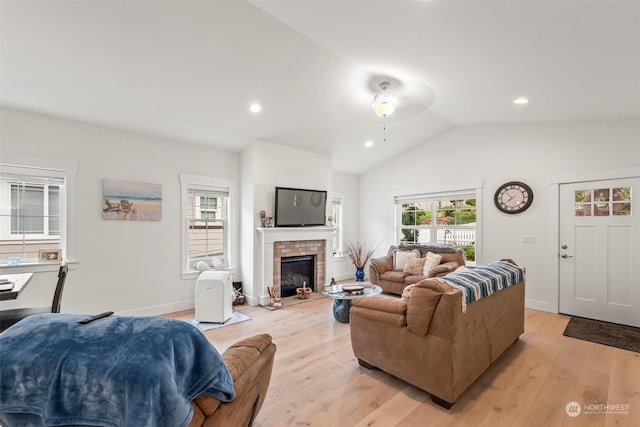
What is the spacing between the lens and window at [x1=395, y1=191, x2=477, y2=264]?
5.40 metres

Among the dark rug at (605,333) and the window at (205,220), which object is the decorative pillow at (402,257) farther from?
the window at (205,220)

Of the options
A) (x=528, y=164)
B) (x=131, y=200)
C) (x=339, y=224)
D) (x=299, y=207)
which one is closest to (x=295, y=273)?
(x=299, y=207)

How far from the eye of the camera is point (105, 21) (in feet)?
7.76

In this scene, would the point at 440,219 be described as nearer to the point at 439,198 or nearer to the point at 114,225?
the point at 439,198

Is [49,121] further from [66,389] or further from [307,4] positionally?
[66,389]

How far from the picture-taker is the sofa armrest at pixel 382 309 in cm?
236

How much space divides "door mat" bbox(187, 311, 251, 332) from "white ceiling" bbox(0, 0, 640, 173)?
8.79 feet

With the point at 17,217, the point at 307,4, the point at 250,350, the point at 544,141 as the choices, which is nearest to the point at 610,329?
the point at 544,141

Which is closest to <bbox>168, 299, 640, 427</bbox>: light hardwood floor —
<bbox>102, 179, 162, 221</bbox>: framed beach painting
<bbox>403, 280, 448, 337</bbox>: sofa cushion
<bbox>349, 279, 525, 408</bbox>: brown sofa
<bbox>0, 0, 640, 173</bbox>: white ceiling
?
<bbox>349, 279, 525, 408</bbox>: brown sofa

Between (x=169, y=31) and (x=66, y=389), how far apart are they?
106 inches

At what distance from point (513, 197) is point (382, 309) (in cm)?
356

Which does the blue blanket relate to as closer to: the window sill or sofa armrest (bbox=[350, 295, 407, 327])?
sofa armrest (bbox=[350, 295, 407, 327])

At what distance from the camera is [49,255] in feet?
11.5

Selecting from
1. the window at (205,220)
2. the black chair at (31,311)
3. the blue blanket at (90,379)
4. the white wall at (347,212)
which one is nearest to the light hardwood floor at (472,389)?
the blue blanket at (90,379)
